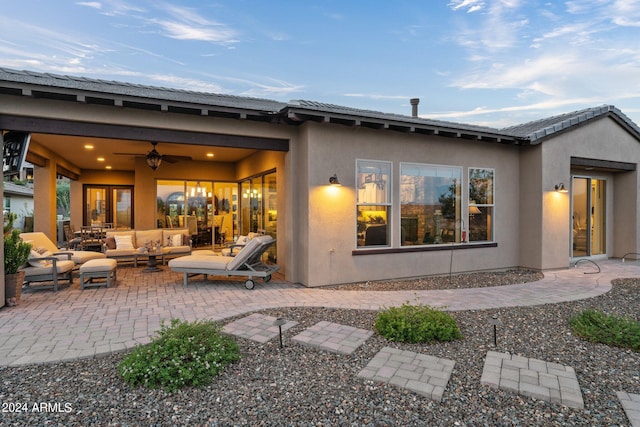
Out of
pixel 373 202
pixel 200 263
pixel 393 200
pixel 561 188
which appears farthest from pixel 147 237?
pixel 561 188

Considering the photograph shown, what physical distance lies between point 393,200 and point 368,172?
2.82ft

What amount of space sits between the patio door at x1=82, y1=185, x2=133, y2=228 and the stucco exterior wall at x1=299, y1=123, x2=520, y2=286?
1099 cm

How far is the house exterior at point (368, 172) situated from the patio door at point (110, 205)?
2.68 meters

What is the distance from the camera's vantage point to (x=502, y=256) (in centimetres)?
911

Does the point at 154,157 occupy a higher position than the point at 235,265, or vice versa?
the point at 154,157

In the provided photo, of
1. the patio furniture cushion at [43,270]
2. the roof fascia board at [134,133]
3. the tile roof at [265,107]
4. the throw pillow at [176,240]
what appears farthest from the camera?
the throw pillow at [176,240]

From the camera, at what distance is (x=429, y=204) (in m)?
8.24

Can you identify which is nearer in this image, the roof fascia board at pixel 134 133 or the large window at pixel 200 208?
the roof fascia board at pixel 134 133

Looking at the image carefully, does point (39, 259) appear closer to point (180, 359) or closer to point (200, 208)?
point (180, 359)

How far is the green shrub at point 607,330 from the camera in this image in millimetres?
3920

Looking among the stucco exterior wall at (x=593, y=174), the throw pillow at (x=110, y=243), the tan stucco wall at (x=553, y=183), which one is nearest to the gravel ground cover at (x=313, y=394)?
the tan stucco wall at (x=553, y=183)

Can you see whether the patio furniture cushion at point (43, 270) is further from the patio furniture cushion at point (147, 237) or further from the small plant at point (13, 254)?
the patio furniture cushion at point (147, 237)

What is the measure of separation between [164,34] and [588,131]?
42.1ft

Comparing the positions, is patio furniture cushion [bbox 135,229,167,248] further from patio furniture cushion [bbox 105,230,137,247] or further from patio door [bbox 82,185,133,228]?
patio door [bbox 82,185,133,228]
